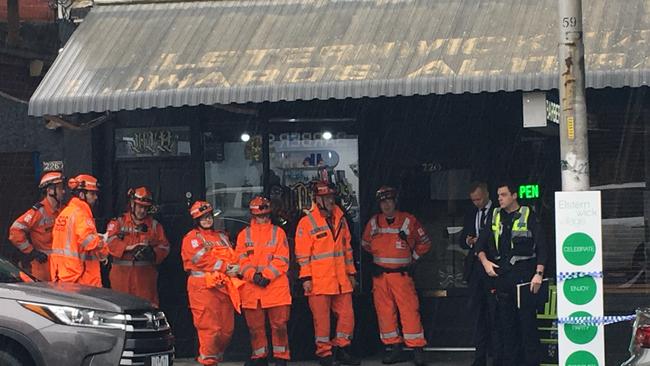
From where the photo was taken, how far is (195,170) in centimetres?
1299

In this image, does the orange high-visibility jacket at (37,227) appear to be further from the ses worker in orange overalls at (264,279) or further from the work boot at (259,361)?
the work boot at (259,361)

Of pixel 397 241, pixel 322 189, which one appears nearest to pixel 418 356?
pixel 397 241

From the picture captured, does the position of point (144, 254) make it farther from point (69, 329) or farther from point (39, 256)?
point (69, 329)

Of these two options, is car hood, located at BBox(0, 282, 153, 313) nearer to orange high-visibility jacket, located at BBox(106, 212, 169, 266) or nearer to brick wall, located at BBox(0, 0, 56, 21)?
orange high-visibility jacket, located at BBox(106, 212, 169, 266)

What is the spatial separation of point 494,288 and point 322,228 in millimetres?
1921

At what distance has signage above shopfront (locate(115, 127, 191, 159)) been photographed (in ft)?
42.9

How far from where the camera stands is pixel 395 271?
12.2m

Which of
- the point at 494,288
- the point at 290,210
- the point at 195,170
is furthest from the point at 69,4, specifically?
the point at 494,288

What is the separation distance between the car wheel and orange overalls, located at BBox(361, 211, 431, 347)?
4.45 metres

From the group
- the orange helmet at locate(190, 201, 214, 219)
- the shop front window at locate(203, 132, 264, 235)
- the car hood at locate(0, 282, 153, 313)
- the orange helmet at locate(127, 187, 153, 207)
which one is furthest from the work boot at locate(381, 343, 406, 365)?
the car hood at locate(0, 282, 153, 313)

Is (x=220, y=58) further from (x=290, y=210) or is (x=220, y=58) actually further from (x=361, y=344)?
(x=361, y=344)

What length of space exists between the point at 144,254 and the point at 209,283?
4.65ft

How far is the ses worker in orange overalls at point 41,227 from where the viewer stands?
41.2 feet

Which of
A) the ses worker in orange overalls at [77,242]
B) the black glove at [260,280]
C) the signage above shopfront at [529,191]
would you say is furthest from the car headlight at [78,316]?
the signage above shopfront at [529,191]
